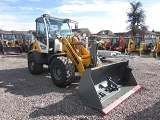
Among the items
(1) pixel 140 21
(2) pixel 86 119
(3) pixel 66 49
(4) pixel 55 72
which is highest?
(1) pixel 140 21

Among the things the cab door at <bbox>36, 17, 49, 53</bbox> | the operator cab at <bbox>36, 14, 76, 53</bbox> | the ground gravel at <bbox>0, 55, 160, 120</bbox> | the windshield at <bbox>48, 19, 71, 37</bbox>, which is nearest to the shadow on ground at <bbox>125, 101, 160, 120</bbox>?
the ground gravel at <bbox>0, 55, 160, 120</bbox>

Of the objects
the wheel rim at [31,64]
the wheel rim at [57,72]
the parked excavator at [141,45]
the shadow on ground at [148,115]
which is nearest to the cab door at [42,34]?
the wheel rim at [31,64]

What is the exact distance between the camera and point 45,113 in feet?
16.0

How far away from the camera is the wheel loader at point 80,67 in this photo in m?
5.31

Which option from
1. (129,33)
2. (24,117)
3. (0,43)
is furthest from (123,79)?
(129,33)

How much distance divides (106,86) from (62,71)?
1.44 metres

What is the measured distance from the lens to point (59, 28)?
28.6ft

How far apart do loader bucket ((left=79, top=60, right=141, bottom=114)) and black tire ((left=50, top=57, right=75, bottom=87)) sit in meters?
1.00

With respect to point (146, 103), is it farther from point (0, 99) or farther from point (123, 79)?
point (0, 99)

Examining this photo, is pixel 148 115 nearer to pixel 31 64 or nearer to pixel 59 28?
pixel 59 28

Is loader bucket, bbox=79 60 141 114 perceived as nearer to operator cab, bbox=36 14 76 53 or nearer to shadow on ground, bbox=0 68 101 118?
shadow on ground, bbox=0 68 101 118

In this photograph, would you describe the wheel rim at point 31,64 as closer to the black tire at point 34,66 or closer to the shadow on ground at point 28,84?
the black tire at point 34,66

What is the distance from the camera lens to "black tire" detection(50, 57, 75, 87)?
662 cm

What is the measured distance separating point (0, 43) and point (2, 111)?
18322mm
